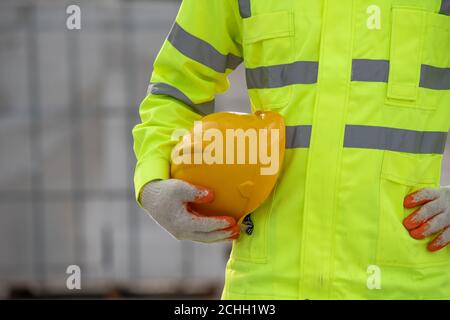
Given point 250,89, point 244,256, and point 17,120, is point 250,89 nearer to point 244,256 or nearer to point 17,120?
point 244,256

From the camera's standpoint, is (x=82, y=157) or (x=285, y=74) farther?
(x=82, y=157)

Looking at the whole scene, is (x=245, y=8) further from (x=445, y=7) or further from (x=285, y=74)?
(x=445, y=7)

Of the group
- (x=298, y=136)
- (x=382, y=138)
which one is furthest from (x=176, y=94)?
(x=382, y=138)

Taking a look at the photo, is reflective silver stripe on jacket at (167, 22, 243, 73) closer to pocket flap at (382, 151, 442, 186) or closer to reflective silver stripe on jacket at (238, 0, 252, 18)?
reflective silver stripe on jacket at (238, 0, 252, 18)

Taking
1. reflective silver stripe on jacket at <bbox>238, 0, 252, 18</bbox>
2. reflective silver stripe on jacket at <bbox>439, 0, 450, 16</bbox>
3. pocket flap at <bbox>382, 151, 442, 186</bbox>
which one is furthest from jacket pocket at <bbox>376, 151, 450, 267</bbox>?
reflective silver stripe on jacket at <bbox>238, 0, 252, 18</bbox>

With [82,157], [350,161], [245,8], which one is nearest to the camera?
[350,161]

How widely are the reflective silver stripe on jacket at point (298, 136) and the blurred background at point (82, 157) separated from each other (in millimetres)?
3176

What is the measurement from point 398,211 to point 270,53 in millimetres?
346

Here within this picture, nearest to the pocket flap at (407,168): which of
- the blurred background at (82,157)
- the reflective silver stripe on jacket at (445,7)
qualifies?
the reflective silver stripe on jacket at (445,7)

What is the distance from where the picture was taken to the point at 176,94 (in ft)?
5.05

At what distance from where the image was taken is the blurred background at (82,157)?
4.61 m

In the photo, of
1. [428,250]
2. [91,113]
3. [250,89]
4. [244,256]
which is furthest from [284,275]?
[91,113]

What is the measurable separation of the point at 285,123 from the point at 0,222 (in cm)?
368

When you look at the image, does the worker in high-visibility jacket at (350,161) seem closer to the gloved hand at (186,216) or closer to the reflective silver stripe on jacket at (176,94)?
the gloved hand at (186,216)
